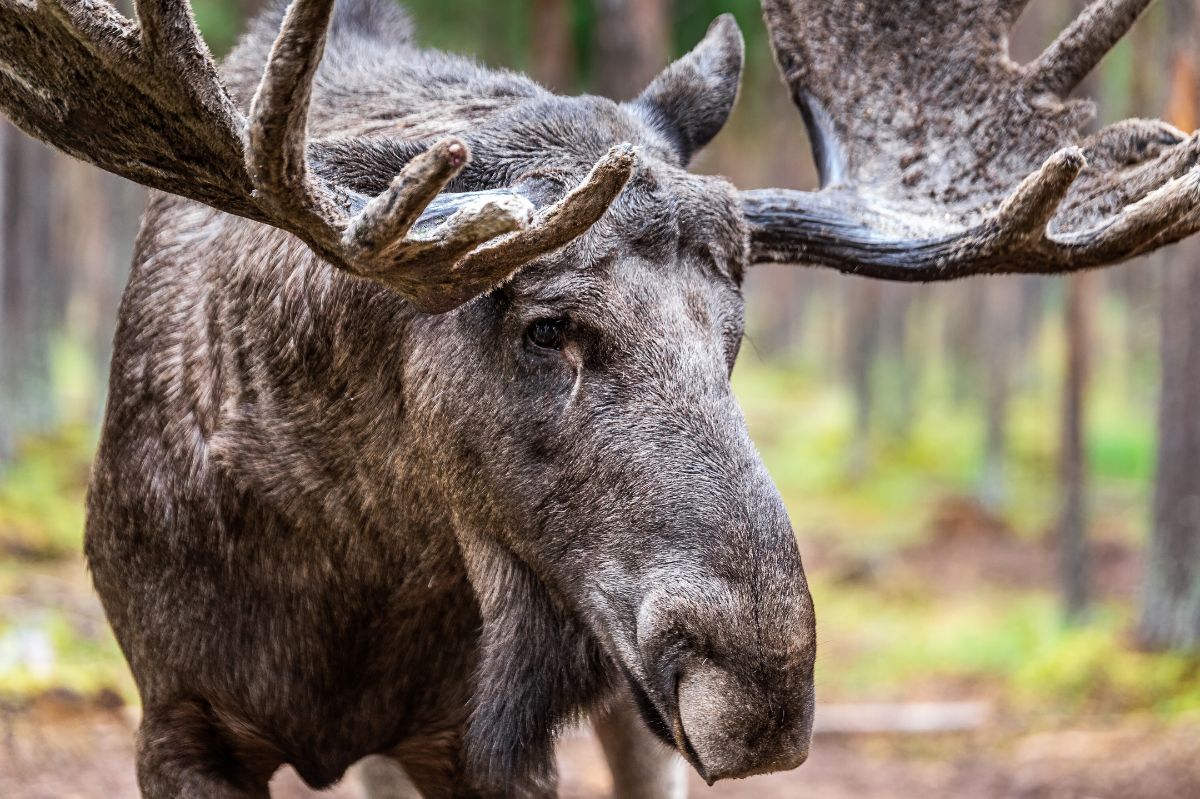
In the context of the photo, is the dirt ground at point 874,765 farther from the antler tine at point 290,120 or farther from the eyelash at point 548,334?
the antler tine at point 290,120

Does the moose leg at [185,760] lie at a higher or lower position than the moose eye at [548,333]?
lower

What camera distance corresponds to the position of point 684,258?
3230mm

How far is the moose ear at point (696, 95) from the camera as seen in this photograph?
3928 millimetres

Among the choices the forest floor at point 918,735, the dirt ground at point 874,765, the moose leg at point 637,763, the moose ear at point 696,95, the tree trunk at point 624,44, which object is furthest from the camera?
the tree trunk at point 624,44

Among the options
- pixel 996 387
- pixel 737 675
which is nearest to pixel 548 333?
pixel 737 675

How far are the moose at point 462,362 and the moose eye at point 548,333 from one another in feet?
0.03

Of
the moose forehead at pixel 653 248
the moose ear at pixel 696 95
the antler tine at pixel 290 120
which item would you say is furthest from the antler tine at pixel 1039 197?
the antler tine at pixel 290 120

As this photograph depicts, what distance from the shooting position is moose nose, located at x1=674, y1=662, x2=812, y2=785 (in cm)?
268

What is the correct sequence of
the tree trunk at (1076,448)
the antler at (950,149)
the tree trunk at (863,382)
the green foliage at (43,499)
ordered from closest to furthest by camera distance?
the antler at (950,149) < the green foliage at (43,499) < the tree trunk at (1076,448) < the tree trunk at (863,382)

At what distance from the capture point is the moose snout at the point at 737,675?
2.68m

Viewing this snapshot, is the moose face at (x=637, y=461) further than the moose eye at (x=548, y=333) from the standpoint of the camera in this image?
No

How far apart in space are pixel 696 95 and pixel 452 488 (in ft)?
4.88

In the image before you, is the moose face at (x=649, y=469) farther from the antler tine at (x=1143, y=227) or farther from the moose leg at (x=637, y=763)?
the moose leg at (x=637, y=763)

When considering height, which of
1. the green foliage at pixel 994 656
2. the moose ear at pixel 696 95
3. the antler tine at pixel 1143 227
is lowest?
the green foliage at pixel 994 656
